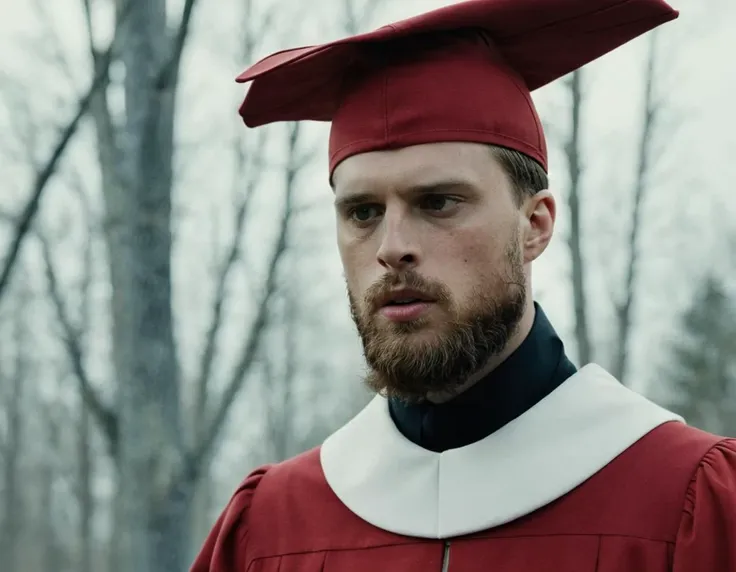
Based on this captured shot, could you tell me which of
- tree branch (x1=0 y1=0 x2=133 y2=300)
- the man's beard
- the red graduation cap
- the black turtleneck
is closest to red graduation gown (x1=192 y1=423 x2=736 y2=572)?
the black turtleneck

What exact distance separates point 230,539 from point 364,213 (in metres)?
0.92

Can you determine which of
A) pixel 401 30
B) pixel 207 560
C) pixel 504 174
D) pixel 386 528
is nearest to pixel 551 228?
pixel 504 174

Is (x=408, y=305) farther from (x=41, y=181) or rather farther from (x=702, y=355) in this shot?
(x=702, y=355)

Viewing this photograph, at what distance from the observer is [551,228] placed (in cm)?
237

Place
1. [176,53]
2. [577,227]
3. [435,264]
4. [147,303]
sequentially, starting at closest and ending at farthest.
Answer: [435,264] < [176,53] < [147,303] < [577,227]

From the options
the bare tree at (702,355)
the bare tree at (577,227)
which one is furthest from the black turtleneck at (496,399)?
the bare tree at (702,355)

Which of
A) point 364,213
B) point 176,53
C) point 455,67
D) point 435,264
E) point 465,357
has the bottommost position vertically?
point 465,357

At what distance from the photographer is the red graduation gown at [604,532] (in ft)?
6.14

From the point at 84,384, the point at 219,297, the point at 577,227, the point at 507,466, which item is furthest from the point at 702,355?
the point at 507,466

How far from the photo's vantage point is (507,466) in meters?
2.11

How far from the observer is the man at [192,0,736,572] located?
6.59 ft

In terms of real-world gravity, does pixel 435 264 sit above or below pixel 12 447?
above

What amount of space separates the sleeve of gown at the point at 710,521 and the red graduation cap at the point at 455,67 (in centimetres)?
86

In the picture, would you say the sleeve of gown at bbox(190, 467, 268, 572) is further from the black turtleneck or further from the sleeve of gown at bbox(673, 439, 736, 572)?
the sleeve of gown at bbox(673, 439, 736, 572)
